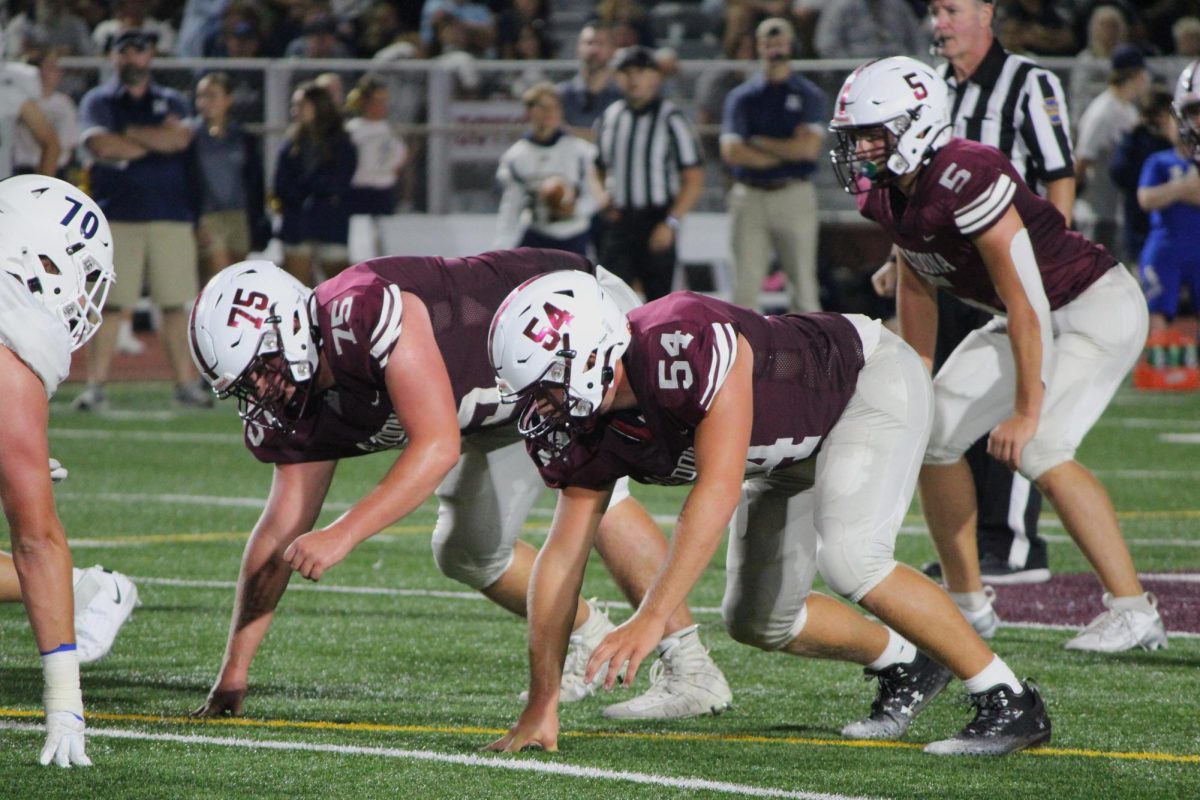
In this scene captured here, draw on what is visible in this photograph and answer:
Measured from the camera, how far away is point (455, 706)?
4.62m

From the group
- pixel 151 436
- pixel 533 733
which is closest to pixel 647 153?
pixel 151 436

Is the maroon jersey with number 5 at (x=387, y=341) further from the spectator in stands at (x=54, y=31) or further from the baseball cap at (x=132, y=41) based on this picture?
the spectator in stands at (x=54, y=31)

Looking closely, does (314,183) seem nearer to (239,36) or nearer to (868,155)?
(239,36)

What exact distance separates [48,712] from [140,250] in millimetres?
7723

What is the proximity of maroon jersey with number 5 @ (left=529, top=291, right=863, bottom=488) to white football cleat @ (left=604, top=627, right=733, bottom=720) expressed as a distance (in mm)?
583

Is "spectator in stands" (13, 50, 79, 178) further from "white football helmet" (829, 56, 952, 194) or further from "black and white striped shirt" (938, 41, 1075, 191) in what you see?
"white football helmet" (829, 56, 952, 194)

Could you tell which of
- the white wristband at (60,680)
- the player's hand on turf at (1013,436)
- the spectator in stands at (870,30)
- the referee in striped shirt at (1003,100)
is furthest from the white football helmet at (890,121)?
the spectator in stands at (870,30)

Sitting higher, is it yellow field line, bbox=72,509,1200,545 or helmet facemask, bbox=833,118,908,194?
helmet facemask, bbox=833,118,908,194

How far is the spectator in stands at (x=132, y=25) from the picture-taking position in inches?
585

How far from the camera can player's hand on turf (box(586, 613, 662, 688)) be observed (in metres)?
3.60

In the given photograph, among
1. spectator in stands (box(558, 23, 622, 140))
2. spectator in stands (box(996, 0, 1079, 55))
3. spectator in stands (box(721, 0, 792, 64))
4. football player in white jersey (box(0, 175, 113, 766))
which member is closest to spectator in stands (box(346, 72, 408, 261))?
spectator in stands (box(558, 23, 622, 140))

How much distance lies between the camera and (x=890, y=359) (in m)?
4.32

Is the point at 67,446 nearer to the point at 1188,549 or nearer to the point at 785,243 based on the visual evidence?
the point at 785,243

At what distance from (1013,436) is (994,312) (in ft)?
1.89
